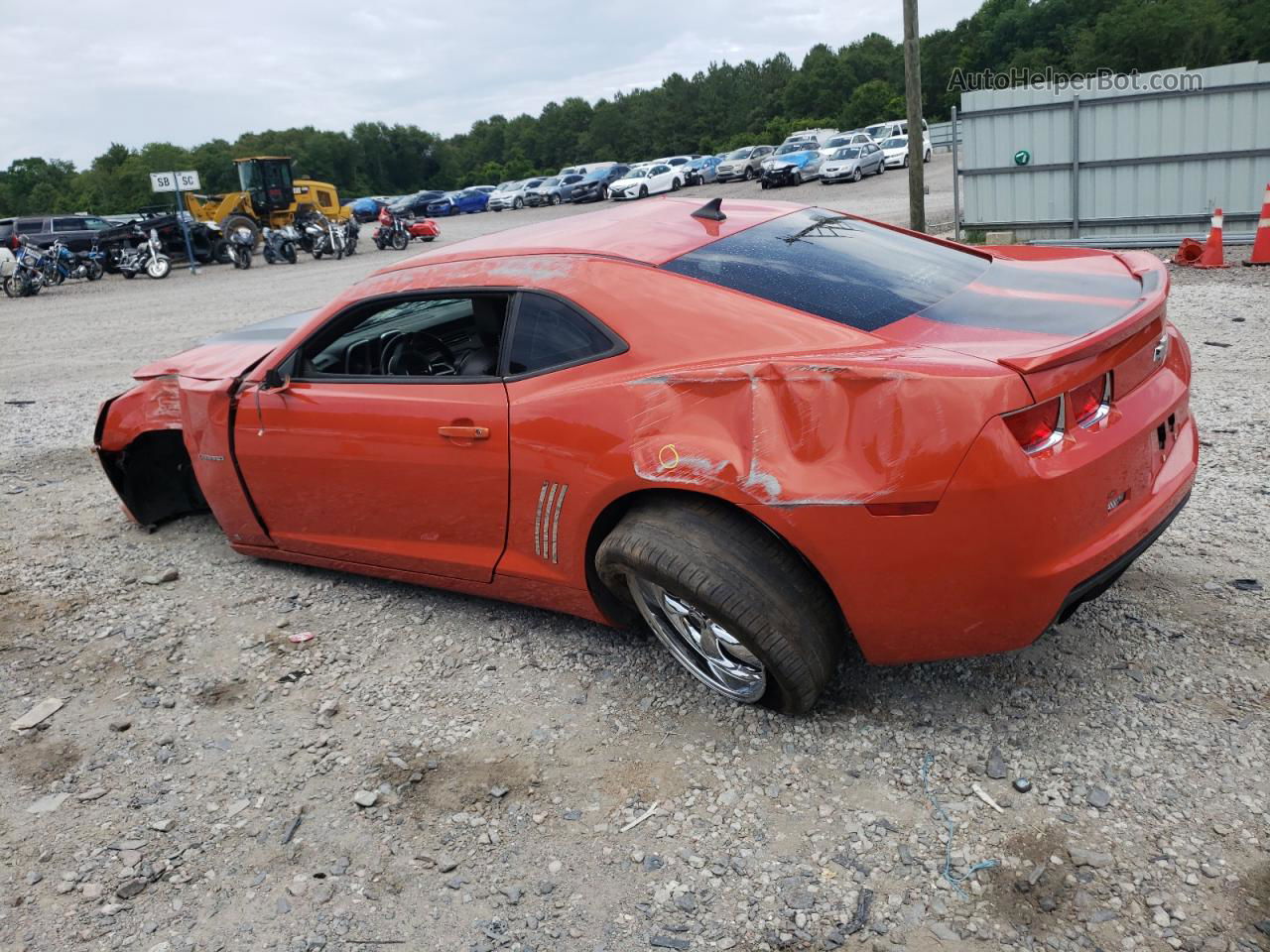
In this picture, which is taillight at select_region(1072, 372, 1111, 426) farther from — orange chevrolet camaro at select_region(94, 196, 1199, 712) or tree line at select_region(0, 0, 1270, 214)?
tree line at select_region(0, 0, 1270, 214)

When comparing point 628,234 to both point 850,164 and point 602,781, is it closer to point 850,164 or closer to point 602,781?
point 602,781

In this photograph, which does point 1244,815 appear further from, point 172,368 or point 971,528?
point 172,368

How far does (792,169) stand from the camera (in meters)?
34.1

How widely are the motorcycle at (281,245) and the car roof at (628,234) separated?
24.0 meters

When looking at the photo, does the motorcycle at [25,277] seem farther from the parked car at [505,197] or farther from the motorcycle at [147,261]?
the parked car at [505,197]

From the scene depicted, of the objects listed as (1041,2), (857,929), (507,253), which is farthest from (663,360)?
(1041,2)

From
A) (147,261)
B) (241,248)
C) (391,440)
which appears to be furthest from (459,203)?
(391,440)

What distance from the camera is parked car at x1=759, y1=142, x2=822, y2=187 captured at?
3412cm

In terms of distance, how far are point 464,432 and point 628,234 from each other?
0.88 meters

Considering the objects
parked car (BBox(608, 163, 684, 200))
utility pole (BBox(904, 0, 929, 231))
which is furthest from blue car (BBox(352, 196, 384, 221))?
utility pole (BBox(904, 0, 929, 231))

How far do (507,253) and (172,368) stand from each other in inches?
82.0

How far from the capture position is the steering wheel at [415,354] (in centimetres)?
384

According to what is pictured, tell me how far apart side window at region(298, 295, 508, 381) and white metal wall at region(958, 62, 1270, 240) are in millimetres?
10330

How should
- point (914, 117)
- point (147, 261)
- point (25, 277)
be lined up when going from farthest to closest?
point (147, 261) → point (25, 277) → point (914, 117)
